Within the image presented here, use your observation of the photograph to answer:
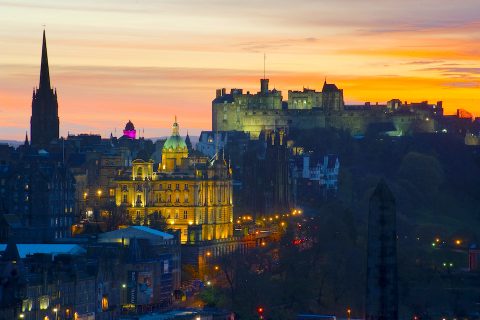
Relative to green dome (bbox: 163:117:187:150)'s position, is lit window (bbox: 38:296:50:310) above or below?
below

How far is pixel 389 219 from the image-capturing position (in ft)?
200

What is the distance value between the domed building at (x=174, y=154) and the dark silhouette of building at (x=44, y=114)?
11.2 metres

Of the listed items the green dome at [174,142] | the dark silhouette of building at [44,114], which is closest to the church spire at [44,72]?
the dark silhouette of building at [44,114]

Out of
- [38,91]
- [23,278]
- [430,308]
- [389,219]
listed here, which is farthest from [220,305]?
[38,91]

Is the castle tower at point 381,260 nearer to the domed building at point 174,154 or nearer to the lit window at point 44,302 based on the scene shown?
the lit window at point 44,302

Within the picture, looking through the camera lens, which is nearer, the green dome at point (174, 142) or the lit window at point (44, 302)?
the lit window at point (44, 302)

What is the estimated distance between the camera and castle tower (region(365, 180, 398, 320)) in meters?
60.7

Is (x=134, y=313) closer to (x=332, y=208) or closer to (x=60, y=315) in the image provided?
(x=60, y=315)

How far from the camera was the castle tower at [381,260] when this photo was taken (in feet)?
Result: 199

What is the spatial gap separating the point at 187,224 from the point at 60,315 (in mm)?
63364

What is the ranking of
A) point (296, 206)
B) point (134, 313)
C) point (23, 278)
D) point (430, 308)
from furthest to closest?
point (296, 206)
point (430, 308)
point (134, 313)
point (23, 278)

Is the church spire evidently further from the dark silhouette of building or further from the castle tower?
the castle tower

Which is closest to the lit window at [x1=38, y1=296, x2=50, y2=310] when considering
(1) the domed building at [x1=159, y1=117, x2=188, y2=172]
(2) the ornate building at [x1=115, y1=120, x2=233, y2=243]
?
(2) the ornate building at [x1=115, y1=120, x2=233, y2=243]

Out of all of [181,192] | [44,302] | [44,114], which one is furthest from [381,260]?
[44,114]
